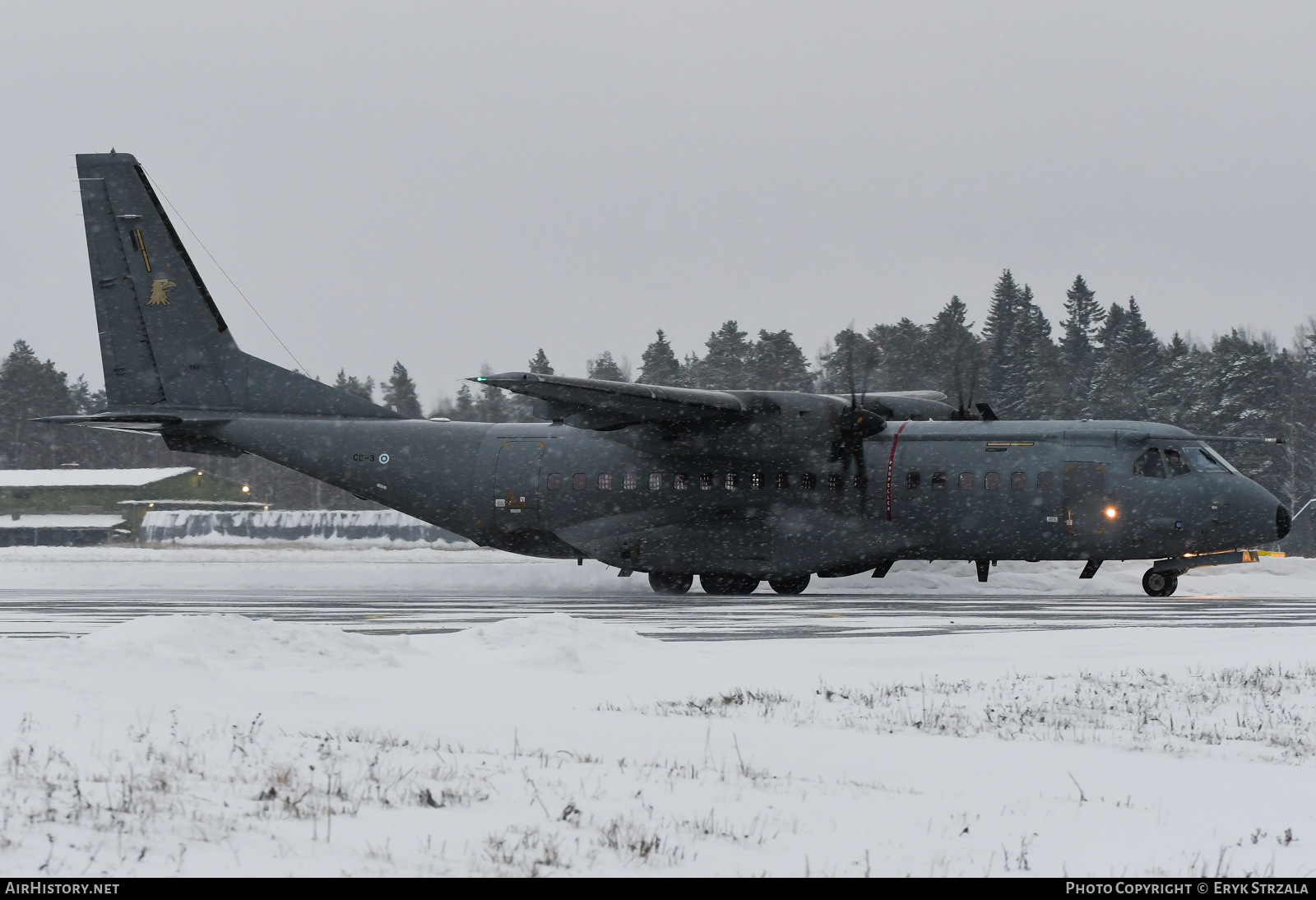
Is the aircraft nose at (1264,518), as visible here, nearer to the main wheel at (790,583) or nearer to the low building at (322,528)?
the main wheel at (790,583)

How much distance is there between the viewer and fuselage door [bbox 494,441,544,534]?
24.4 meters

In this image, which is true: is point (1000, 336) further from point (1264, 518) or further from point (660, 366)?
point (1264, 518)

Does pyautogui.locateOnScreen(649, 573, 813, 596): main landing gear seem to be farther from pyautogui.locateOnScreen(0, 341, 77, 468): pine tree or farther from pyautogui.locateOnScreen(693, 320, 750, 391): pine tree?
pyautogui.locateOnScreen(0, 341, 77, 468): pine tree

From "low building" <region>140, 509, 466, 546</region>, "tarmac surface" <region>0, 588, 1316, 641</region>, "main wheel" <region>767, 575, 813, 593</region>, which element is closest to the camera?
"tarmac surface" <region>0, 588, 1316, 641</region>

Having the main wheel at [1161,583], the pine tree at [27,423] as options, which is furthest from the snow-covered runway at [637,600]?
the pine tree at [27,423]

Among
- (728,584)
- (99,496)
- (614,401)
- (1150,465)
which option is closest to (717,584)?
(728,584)

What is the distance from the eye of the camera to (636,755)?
6.75m

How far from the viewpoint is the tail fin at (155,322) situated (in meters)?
25.0

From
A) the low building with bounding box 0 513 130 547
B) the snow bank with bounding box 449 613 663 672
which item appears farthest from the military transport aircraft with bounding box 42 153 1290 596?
the low building with bounding box 0 513 130 547

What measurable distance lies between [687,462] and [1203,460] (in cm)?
953

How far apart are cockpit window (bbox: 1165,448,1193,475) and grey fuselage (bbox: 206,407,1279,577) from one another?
0.47 feet

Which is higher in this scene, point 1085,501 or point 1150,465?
point 1150,465

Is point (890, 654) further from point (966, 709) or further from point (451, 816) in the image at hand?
point (451, 816)

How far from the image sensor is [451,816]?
509cm
